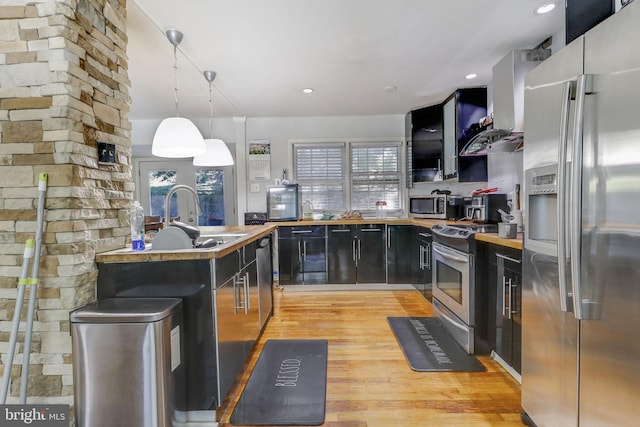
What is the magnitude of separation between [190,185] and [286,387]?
4266 millimetres

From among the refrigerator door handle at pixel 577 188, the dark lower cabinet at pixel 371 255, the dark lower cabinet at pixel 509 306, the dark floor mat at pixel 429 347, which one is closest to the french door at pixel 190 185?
the dark lower cabinet at pixel 371 255

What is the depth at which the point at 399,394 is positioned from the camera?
193cm

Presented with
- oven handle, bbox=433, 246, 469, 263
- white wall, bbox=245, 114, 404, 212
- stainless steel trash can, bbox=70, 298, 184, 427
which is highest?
white wall, bbox=245, 114, 404, 212

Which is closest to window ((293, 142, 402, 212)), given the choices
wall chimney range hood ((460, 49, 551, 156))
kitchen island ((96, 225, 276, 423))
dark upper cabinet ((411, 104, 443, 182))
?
dark upper cabinet ((411, 104, 443, 182))

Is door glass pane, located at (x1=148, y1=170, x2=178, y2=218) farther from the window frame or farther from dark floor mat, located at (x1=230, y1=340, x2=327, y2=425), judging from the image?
dark floor mat, located at (x1=230, y1=340, x2=327, y2=425)

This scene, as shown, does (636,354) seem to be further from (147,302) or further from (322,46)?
(322,46)

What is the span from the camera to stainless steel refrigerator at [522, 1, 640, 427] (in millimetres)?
1000

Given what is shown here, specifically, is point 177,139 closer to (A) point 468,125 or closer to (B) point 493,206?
(B) point 493,206

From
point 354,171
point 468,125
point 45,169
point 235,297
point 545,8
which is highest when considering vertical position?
point 545,8

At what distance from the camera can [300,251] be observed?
4254mm

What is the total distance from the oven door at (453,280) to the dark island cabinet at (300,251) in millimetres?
1595

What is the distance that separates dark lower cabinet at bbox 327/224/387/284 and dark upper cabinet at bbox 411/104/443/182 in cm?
97

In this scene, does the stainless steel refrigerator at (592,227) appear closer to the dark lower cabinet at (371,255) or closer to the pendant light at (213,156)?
the pendant light at (213,156)

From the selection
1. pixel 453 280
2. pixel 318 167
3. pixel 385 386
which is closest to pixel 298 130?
pixel 318 167
